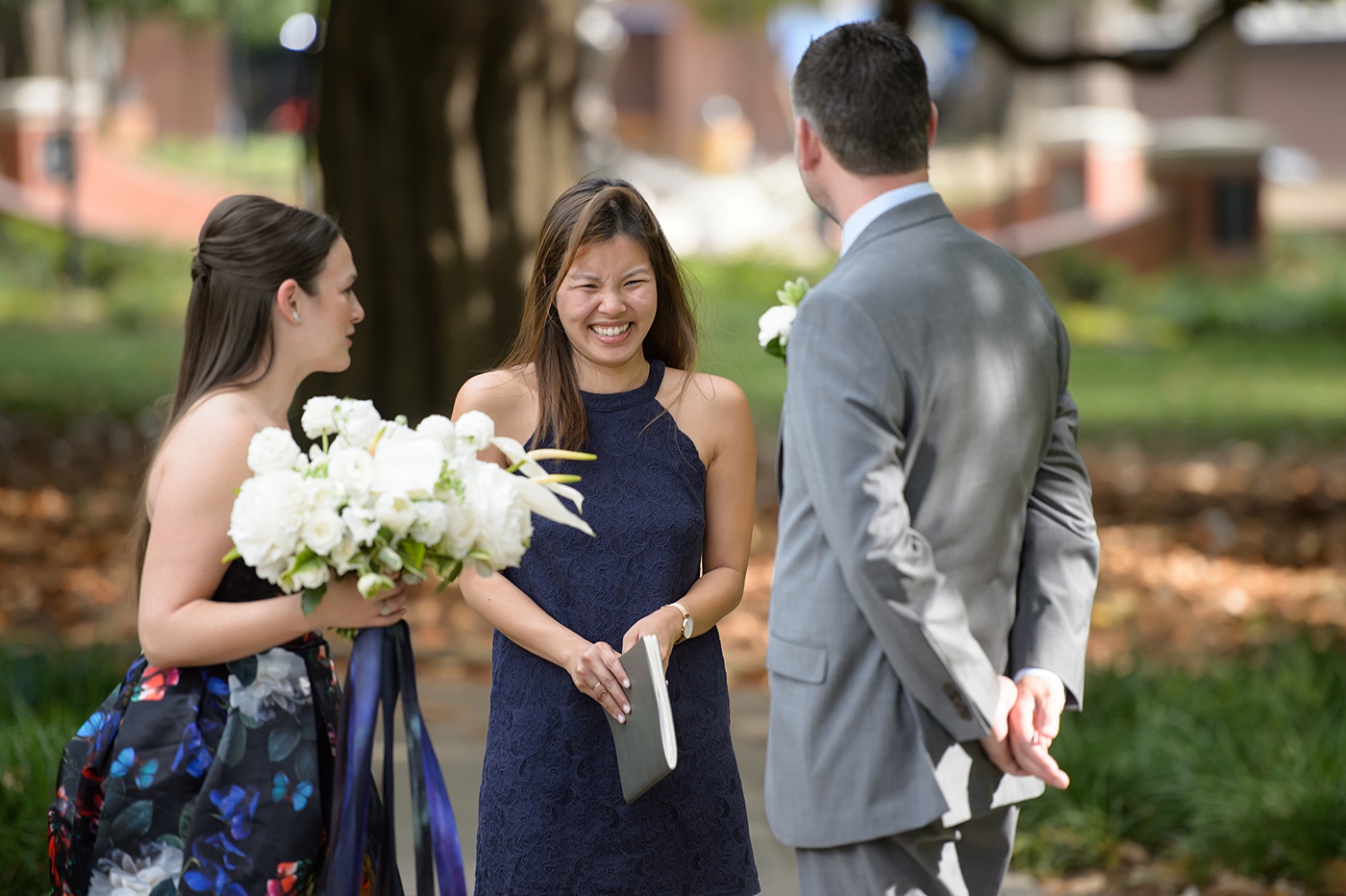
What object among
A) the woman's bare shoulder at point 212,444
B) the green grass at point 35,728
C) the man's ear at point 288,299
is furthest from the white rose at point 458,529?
the green grass at point 35,728

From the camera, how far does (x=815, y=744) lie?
8.09ft

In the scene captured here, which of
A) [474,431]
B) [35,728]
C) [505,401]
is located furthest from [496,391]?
[35,728]

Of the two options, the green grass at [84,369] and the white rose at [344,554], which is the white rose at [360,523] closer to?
the white rose at [344,554]

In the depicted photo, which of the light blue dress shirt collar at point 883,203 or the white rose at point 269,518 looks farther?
the light blue dress shirt collar at point 883,203

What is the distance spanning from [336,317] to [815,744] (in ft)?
3.80

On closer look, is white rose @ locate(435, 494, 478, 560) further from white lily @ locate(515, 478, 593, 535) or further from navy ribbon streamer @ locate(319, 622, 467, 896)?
navy ribbon streamer @ locate(319, 622, 467, 896)

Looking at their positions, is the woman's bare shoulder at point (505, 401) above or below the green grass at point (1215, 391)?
above

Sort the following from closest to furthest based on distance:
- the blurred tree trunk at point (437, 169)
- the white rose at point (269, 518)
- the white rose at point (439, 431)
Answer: the white rose at point (269, 518)
the white rose at point (439, 431)
the blurred tree trunk at point (437, 169)

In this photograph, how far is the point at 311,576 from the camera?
7.56 feet

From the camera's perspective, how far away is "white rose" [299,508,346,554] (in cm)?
226

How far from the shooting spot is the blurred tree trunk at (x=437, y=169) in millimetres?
8258

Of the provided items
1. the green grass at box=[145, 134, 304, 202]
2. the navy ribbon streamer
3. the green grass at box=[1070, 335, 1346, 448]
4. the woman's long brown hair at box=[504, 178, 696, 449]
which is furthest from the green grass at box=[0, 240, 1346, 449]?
the green grass at box=[145, 134, 304, 202]

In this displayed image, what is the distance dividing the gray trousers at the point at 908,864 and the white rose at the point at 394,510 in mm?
883

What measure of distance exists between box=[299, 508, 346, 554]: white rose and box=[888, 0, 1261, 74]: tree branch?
30.7 feet
